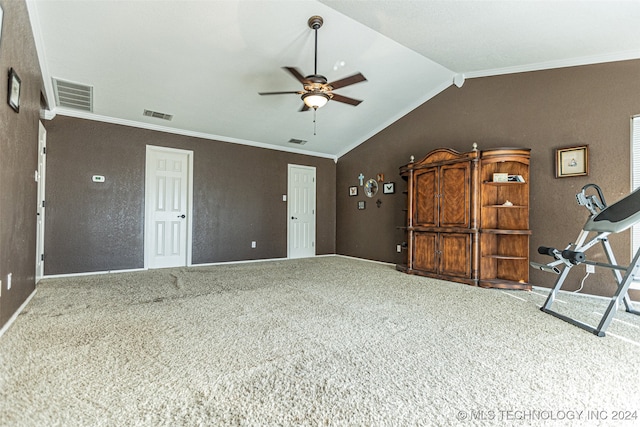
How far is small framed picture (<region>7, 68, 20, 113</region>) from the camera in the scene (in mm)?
2297

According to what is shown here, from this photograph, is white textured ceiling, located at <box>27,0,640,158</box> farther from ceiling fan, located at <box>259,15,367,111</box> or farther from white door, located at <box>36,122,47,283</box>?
white door, located at <box>36,122,47,283</box>

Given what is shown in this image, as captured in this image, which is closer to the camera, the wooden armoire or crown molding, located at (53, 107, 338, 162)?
the wooden armoire

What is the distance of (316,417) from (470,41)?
4.22 meters

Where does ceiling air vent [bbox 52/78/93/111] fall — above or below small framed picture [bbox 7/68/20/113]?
above

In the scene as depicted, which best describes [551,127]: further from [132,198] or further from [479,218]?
[132,198]

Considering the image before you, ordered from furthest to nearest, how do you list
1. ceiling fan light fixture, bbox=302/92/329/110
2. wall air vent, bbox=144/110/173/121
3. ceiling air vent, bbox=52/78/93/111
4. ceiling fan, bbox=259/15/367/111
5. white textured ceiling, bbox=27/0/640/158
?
wall air vent, bbox=144/110/173/121 < ceiling air vent, bbox=52/78/93/111 < ceiling fan light fixture, bbox=302/92/329/110 < ceiling fan, bbox=259/15/367/111 < white textured ceiling, bbox=27/0/640/158

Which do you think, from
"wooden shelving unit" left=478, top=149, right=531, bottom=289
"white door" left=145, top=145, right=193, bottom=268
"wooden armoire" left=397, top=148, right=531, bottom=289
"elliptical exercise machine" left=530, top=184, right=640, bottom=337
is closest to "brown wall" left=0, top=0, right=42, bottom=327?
"white door" left=145, top=145, right=193, bottom=268

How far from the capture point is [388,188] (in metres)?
6.11

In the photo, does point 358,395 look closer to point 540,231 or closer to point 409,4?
point 409,4

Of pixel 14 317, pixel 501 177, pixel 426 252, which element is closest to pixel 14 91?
pixel 14 317

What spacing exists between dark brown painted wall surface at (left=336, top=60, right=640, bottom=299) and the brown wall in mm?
5206

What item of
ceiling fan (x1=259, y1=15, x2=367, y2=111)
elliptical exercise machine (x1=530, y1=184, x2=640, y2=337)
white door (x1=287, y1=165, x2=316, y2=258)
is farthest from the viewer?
white door (x1=287, y1=165, x2=316, y2=258)

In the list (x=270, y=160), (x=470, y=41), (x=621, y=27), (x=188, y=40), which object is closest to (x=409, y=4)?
(x=470, y=41)

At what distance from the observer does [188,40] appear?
350 cm
